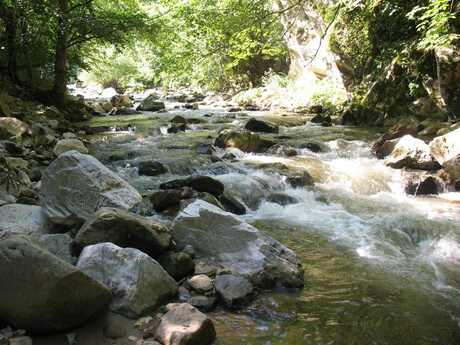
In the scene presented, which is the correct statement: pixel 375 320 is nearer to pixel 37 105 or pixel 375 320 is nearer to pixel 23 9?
pixel 23 9

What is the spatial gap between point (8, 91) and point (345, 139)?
10.6 m

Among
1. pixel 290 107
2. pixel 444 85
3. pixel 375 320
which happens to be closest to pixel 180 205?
pixel 375 320

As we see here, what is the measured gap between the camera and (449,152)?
26.4ft

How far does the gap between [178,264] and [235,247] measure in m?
0.65

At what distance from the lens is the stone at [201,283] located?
3.77 metres

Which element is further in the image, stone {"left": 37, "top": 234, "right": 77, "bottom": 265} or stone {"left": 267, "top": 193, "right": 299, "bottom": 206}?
stone {"left": 267, "top": 193, "right": 299, "bottom": 206}

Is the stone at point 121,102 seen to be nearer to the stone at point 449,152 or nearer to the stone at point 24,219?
the stone at point 449,152

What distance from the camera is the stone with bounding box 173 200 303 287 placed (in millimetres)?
4098

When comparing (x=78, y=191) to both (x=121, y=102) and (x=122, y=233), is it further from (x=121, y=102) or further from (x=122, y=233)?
(x=121, y=102)

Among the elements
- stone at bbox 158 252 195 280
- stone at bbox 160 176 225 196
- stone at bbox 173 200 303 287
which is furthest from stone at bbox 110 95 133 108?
stone at bbox 158 252 195 280

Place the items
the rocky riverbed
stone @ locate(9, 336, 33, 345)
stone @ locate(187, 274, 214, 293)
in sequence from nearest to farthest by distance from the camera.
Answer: stone @ locate(9, 336, 33, 345), the rocky riverbed, stone @ locate(187, 274, 214, 293)

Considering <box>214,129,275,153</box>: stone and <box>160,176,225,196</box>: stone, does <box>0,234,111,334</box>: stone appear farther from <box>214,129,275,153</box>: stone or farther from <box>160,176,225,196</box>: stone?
<box>214,129,275,153</box>: stone

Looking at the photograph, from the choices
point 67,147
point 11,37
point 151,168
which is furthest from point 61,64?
point 151,168

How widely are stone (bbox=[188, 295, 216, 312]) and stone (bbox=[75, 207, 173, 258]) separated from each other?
2.31 feet
